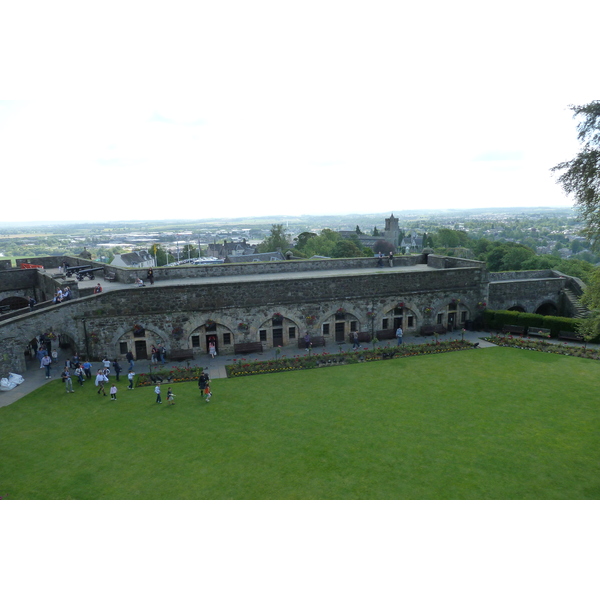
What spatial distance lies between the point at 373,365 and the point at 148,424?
13454mm

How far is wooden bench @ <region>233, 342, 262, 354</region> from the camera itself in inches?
1153

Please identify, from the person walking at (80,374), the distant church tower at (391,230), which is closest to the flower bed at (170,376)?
the person walking at (80,374)

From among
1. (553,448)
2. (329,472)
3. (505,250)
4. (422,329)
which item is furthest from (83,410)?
(505,250)

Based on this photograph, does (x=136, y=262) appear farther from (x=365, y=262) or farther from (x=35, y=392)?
(x=35, y=392)

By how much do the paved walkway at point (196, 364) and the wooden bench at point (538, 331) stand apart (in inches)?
122

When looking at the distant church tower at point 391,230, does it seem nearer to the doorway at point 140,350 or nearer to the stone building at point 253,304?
the stone building at point 253,304

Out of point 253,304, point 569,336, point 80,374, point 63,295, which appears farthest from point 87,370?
point 569,336

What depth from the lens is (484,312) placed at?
114 ft

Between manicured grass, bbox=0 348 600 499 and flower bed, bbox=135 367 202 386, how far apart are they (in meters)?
1.09

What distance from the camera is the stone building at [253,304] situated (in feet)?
88.0

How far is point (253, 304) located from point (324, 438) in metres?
13.4

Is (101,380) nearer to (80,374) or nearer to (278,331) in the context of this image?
(80,374)

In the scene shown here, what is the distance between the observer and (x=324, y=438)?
17891 millimetres

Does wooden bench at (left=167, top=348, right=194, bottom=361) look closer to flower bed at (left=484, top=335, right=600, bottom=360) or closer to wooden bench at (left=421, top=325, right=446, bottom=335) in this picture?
wooden bench at (left=421, top=325, right=446, bottom=335)
